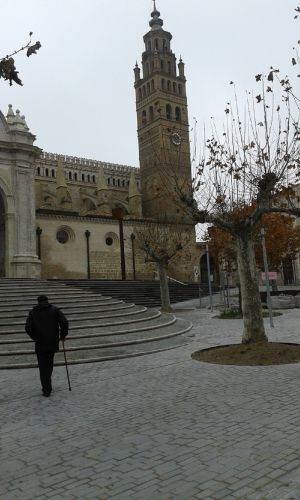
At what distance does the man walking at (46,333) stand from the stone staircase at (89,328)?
2.59m

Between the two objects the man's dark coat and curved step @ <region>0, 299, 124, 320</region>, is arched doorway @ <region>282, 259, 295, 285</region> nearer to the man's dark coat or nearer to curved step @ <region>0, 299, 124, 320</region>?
curved step @ <region>0, 299, 124, 320</region>

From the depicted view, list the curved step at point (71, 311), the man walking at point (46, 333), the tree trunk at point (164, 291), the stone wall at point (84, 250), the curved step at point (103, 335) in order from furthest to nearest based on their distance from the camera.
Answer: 1. the stone wall at point (84, 250)
2. the tree trunk at point (164, 291)
3. the curved step at point (71, 311)
4. the curved step at point (103, 335)
5. the man walking at point (46, 333)

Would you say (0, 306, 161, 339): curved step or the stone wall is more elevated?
the stone wall

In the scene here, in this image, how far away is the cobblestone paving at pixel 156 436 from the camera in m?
3.71

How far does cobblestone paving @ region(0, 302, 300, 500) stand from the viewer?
3.71 meters

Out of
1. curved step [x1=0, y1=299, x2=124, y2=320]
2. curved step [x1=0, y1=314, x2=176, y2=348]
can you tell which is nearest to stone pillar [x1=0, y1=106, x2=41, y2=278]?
curved step [x1=0, y1=299, x2=124, y2=320]

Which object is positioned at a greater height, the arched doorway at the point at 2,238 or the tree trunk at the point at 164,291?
the arched doorway at the point at 2,238

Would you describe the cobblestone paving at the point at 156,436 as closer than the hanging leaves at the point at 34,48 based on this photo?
Yes

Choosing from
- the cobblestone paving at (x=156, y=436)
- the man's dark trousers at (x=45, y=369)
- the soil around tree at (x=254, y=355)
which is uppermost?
the man's dark trousers at (x=45, y=369)

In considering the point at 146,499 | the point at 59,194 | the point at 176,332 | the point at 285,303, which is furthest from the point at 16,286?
the point at 59,194

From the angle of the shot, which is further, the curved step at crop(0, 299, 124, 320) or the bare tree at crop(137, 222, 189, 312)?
the bare tree at crop(137, 222, 189, 312)

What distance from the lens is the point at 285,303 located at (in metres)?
25.1

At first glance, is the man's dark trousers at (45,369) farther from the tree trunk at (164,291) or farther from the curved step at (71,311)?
the tree trunk at (164,291)

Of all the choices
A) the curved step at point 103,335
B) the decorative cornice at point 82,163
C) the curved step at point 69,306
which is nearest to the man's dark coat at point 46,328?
the curved step at point 103,335
